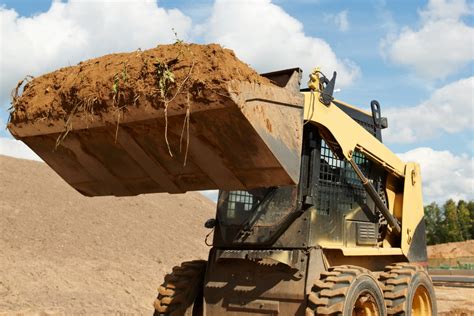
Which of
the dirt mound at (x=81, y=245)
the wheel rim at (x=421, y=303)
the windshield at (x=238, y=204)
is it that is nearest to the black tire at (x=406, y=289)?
the wheel rim at (x=421, y=303)

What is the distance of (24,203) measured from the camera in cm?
2492

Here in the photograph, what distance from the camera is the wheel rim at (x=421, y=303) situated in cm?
771

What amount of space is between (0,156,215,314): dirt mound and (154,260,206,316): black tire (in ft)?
21.3

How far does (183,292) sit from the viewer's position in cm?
708

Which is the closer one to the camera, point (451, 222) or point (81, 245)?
point (81, 245)

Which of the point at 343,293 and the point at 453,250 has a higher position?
the point at 453,250

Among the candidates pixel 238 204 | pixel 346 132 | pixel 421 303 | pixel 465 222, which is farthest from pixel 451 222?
pixel 238 204

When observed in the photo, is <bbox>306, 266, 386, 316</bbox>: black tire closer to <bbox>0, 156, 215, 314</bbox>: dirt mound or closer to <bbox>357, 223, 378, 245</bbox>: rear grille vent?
<bbox>357, 223, 378, 245</bbox>: rear grille vent

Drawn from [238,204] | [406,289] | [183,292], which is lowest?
[183,292]

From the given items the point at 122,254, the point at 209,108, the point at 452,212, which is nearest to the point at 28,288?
the point at 122,254

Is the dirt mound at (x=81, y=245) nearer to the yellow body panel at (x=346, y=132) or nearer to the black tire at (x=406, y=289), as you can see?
the black tire at (x=406, y=289)

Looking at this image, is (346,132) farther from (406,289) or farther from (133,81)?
(133,81)

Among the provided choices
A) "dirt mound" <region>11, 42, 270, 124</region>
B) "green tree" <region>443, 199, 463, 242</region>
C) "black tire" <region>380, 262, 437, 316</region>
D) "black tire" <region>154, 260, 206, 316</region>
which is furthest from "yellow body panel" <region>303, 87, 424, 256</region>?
"green tree" <region>443, 199, 463, 242</region>

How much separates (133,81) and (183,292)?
9.72ft
